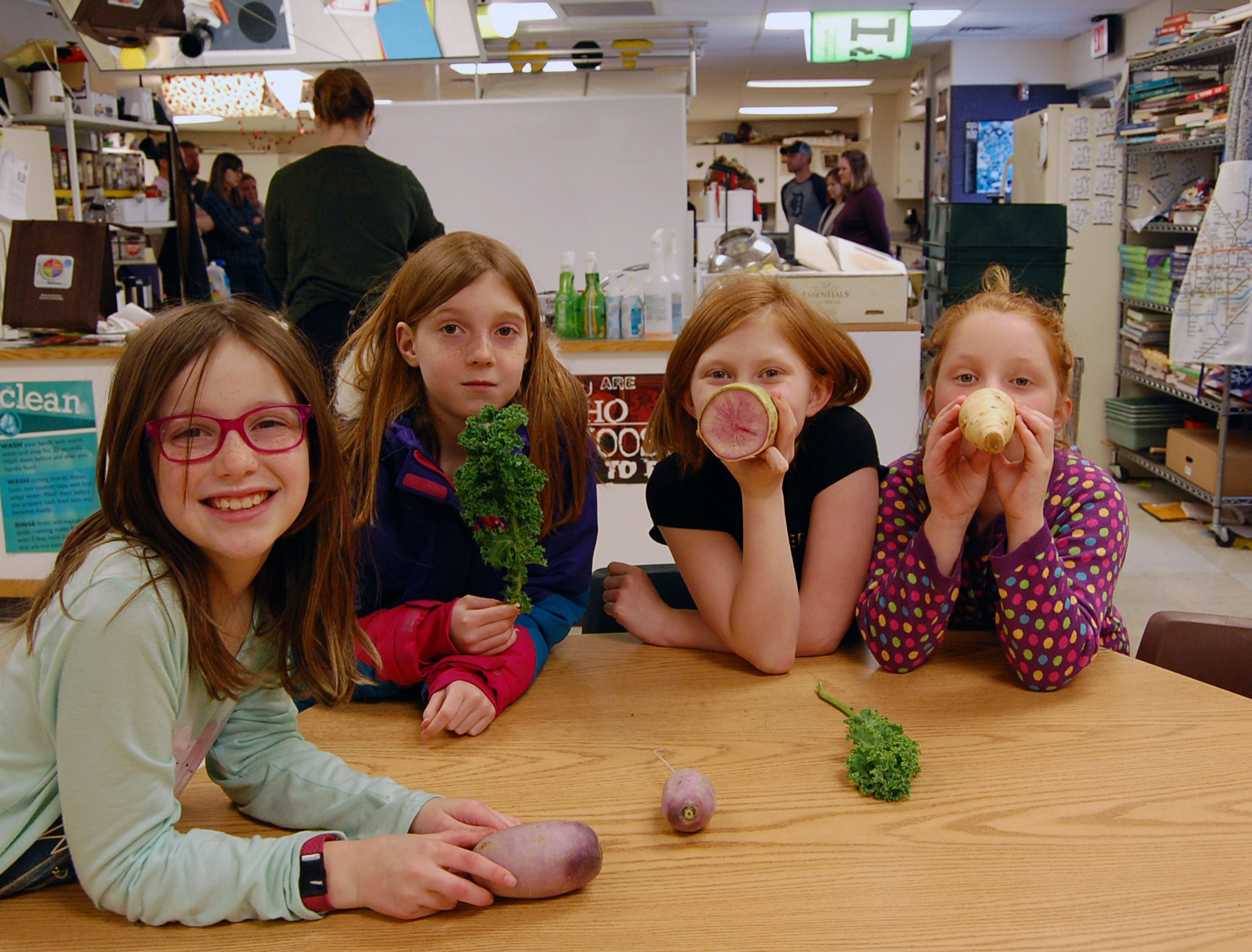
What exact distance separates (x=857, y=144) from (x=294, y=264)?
15.6 meters

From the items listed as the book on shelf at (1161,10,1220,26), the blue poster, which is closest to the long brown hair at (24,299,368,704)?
the blue poster

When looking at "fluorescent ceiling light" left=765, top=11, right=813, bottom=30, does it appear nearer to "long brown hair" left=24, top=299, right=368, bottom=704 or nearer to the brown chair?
the brown chair

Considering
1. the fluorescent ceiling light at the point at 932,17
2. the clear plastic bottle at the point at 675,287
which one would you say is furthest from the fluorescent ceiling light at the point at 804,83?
the clear plastic bottle at the point at 675,287

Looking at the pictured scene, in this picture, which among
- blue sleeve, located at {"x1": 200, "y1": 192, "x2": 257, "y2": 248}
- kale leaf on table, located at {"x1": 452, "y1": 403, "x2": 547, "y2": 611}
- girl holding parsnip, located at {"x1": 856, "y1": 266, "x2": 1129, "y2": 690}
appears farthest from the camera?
blue sleeve, located at {"x1": 200, "y1": 192, "x2": 257, "y2": 248}

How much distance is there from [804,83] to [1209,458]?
10173 mm

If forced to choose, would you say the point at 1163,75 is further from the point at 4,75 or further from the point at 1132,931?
the point at 4,75

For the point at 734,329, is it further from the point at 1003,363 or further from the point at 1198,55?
the point at 1198,55

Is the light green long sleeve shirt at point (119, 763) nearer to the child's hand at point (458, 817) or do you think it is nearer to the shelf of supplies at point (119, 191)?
the child's hand at point (458, 817)

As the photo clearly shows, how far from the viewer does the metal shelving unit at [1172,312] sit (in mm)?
4750

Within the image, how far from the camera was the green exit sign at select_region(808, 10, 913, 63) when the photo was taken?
27.0ft

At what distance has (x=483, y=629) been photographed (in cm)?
139

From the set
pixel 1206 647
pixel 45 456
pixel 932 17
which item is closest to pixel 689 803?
pixel 1206 647

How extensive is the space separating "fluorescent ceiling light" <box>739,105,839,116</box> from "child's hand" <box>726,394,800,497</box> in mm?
16375

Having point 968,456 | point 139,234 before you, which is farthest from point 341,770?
point 139,234
